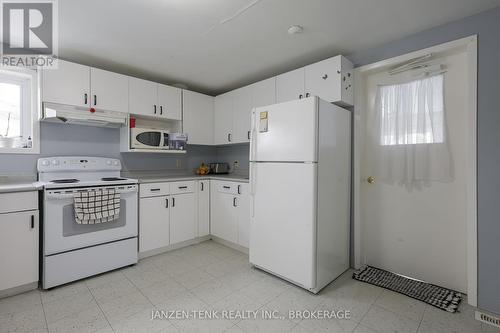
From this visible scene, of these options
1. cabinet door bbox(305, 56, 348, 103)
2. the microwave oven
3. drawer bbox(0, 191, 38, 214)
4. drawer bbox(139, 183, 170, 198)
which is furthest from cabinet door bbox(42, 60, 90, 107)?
cabinet door bbox(305, 56, 348, 103)

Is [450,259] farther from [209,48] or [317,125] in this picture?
[209,48]

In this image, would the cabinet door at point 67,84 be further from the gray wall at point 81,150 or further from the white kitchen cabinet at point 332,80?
the white kitchen cabinet at point 332,80

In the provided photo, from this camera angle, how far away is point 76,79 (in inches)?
101

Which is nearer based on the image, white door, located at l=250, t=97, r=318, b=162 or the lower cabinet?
white door, located at l=250, t=97, r=318, b=162

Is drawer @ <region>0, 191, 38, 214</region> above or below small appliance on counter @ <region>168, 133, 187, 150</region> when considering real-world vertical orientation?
below

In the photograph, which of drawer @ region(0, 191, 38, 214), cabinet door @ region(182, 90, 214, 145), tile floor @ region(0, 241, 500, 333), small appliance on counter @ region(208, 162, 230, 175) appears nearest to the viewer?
tile floor @ region(0, 241, 500, 333)

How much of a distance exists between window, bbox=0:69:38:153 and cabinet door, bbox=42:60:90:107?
1.01 feet

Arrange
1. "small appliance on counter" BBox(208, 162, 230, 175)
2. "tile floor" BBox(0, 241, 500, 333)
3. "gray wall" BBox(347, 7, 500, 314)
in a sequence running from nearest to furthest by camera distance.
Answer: "tile floor" BBox(0, 241, 500, 333), "gray wall" BBox(347, 7, 500, 314), "small appliance on counter" BBox(208, 162, 230, 175)

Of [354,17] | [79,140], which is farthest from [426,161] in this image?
[79,140]

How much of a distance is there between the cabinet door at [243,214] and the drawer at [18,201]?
1.99 m

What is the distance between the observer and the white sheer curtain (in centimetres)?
219

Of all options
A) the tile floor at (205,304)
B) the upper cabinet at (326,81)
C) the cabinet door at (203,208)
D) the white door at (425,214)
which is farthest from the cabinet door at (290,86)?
the tile floor at (205,304)

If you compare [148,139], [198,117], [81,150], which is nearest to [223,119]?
[198,117]

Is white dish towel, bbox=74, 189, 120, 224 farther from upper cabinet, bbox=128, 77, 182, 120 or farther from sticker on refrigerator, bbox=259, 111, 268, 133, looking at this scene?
sticker on refrigerator, bbox=259, 111, 268, 133
